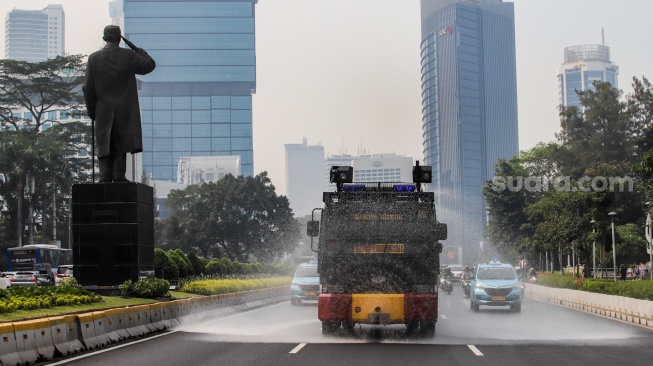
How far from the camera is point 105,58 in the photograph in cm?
2781

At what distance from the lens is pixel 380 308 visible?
19391mm

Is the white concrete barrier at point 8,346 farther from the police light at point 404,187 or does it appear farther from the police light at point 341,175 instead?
the police light at point 404,187

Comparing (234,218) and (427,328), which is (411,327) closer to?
(427,328)

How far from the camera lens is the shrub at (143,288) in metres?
25.7

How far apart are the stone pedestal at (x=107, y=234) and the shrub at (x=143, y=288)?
1.77 feet

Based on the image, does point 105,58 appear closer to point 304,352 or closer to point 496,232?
point 304,352

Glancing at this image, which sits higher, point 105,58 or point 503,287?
point 105,58

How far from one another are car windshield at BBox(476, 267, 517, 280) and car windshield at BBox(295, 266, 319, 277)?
746 centimetres

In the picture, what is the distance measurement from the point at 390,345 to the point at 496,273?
52.4 ft

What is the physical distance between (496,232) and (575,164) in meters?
10.4

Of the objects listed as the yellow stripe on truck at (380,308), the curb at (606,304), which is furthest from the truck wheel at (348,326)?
the curb at (606,304)

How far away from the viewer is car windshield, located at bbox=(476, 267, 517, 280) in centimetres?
3366

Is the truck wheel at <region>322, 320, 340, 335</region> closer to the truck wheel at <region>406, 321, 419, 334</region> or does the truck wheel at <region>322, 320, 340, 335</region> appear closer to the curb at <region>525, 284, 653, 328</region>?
the truck wheel at <region>406, 321, 419, 334</region>

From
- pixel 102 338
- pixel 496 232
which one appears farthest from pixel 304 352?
pixel 496 232
